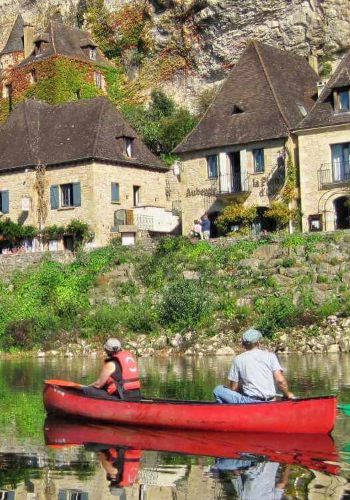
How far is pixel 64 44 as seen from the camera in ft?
221

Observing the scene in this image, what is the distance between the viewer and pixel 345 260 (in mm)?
41531

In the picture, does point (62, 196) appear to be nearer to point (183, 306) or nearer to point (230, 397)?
point (183, 306)

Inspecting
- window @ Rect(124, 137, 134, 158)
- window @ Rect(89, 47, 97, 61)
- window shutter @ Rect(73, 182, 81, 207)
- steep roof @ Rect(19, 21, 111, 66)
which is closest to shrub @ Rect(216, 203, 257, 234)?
window shutter @ Rect(73, 182, 81, 207)

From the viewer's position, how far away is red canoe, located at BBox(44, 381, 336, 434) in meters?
18.0

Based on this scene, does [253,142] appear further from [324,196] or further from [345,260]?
[345,260]

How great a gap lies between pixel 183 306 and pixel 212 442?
23261 mm

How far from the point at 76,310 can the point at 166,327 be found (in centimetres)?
466

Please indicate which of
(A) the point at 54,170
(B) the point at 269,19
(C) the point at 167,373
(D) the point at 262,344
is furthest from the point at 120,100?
(C) the point at 167,373

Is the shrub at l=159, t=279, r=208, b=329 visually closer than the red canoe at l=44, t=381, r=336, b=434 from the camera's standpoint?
No

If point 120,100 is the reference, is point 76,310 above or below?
below

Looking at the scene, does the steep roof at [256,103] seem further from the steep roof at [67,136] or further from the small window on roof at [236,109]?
the steep roof at [67,136]

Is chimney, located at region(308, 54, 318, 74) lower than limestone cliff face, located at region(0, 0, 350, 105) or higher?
lower

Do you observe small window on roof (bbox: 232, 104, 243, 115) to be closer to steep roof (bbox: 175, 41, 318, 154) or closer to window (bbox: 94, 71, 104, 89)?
steep roof (bbox: 175, 41, 318, 154)

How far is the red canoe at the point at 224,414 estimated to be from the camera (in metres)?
18.0
